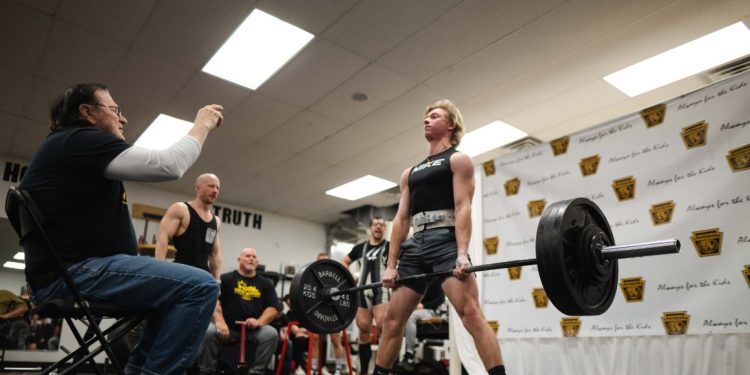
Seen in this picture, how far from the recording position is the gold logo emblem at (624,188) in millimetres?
3131

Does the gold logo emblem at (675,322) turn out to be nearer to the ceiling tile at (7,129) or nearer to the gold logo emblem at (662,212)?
the gold logo emblem at (662,212)

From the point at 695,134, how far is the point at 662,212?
49 cm

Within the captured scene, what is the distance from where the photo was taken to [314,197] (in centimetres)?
814

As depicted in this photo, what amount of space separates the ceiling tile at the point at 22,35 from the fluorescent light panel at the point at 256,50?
4.14 ft

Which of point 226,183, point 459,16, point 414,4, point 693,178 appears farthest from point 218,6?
point 226,183

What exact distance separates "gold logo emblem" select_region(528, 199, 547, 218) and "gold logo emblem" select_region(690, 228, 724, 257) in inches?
38.9

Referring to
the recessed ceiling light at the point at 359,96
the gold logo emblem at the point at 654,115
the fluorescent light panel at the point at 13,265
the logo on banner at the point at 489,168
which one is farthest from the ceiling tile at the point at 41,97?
the gold logo emblem at the point at 654,115

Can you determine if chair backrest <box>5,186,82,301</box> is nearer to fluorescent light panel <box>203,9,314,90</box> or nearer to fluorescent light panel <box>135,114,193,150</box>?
fluorescent light panel <box>203,9,314,90</box>

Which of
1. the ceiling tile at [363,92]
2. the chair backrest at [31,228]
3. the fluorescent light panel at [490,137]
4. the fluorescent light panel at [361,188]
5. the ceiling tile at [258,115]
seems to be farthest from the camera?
the fluorescent light panel at [361,188]

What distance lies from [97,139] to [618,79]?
4.48m

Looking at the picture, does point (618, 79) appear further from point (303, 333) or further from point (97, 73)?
point (97, 73)

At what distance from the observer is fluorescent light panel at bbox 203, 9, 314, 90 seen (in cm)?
390

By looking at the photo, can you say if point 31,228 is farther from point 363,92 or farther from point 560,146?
point 363,92

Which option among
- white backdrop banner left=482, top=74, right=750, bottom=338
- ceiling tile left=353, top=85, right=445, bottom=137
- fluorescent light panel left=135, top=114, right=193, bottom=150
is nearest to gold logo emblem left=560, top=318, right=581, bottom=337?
white backdrop banner left=482, top=74, right=750, bottom=338
